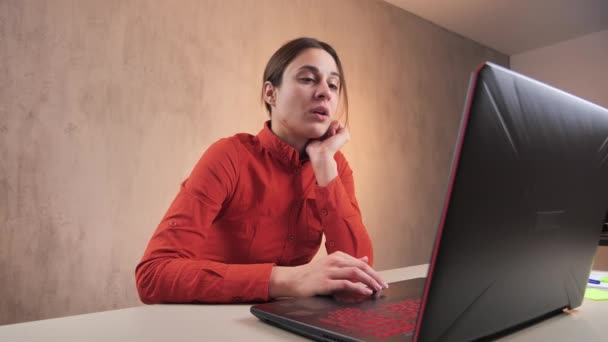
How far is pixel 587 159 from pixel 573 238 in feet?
0.37

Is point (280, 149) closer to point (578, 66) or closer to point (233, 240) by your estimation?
point (233, 240)

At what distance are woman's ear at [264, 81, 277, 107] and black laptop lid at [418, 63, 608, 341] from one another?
92 cm

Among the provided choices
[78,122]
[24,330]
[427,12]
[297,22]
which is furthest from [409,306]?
[427,12]

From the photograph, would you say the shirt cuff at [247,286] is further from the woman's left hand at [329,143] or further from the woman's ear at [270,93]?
the woman's ear at [270,93]

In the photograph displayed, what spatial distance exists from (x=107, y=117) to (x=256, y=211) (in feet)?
4.51

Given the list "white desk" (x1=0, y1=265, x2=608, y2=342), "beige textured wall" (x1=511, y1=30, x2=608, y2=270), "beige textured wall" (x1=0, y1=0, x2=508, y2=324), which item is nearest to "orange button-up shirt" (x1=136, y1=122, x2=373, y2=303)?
"white desk" (x1=0, y1=265, x2=608, y2=342)

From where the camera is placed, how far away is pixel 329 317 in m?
0.53

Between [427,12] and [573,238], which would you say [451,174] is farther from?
[427,12]

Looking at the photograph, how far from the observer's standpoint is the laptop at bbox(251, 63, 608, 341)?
1.16ft

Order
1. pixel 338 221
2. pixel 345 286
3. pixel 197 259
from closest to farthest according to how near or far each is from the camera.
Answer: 1. pixel 345 286
2. pixel 197 259
3. pixel 338 221

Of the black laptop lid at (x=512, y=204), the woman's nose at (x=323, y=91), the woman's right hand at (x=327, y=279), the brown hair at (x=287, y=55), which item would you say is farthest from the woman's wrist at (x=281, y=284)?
the brown hair at (x=287, y=55)

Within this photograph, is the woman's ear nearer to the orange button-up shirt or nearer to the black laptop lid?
the orange button-up shirt

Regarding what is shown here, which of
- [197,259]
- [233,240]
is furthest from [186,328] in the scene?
[233,240]

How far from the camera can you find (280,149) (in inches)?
46.0
